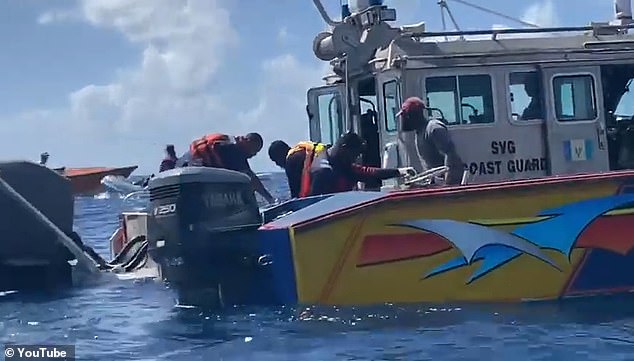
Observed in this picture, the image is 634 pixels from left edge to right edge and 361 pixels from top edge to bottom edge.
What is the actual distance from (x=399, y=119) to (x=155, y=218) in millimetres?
2337

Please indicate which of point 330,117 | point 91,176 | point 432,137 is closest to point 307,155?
point 330,117

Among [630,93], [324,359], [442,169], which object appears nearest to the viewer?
[324,359]

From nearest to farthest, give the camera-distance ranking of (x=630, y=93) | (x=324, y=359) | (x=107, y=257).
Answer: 1. (x=324, y=359)
2. (x=630, y=93)
3. (x=107, y=257)

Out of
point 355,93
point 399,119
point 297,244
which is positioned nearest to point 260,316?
point 297,244

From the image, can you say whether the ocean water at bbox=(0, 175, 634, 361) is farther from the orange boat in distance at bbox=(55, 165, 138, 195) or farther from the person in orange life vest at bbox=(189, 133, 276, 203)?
the orange boat in distance at bbox=(55, 165, 138, 195)

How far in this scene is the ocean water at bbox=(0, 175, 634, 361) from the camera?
7867 mm

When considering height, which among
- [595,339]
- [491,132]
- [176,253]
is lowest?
[595,339]

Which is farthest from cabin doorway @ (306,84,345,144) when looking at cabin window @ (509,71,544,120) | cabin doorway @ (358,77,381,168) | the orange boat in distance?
the orange boat in distance

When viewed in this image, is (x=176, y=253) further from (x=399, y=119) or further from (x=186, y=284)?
(x=399, y=119)

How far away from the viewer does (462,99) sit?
1017 cm

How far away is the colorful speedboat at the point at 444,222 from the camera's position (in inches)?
355

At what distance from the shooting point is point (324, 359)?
7.75m

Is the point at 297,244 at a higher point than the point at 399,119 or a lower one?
lower

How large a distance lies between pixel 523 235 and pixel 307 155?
265 centimetres
